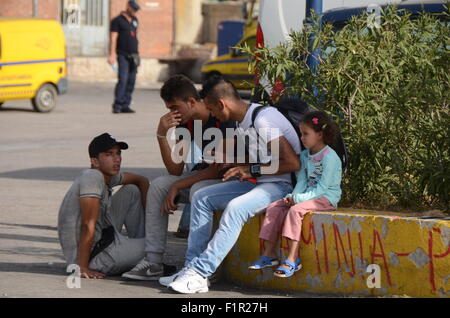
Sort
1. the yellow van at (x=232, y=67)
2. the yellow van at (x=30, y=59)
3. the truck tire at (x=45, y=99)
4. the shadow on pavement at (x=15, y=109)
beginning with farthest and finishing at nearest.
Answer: the yellow van at (x=232, y=67)
the shadow on pavement at (x=15, y=109)
the truck tire at (x=45, y=99)
the yellow van at (x=30, y=59)

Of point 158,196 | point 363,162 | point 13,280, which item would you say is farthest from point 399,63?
point 13,280

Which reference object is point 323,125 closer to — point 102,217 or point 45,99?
point 102,217

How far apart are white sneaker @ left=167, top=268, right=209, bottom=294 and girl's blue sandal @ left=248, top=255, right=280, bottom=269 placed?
0.31m

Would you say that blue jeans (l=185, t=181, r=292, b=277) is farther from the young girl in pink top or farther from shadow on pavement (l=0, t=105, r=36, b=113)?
shadow on pavement (l=0, t=105, r=36, b=113)

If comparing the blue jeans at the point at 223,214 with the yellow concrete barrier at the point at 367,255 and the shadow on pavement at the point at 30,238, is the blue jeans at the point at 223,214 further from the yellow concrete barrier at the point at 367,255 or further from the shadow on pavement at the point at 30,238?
the shadow on pavement at the point at 30,238

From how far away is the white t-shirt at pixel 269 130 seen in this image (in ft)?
22.4

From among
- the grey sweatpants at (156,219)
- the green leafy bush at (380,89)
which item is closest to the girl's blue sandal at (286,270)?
the grey sweatpants at (156,219)

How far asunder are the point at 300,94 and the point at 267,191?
1.14 m

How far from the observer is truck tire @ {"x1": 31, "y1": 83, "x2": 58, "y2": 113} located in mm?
21312

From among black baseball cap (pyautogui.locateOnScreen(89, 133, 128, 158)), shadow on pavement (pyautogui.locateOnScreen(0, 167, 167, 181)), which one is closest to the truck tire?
shadow on pavement (pyautogui.locateOnScreen(0, 167, 167, 181))

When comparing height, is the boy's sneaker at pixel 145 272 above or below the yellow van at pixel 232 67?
above

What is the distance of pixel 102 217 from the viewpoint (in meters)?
7.28

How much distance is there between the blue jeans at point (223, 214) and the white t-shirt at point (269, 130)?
0.13 metres

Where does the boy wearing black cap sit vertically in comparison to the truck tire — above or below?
above
